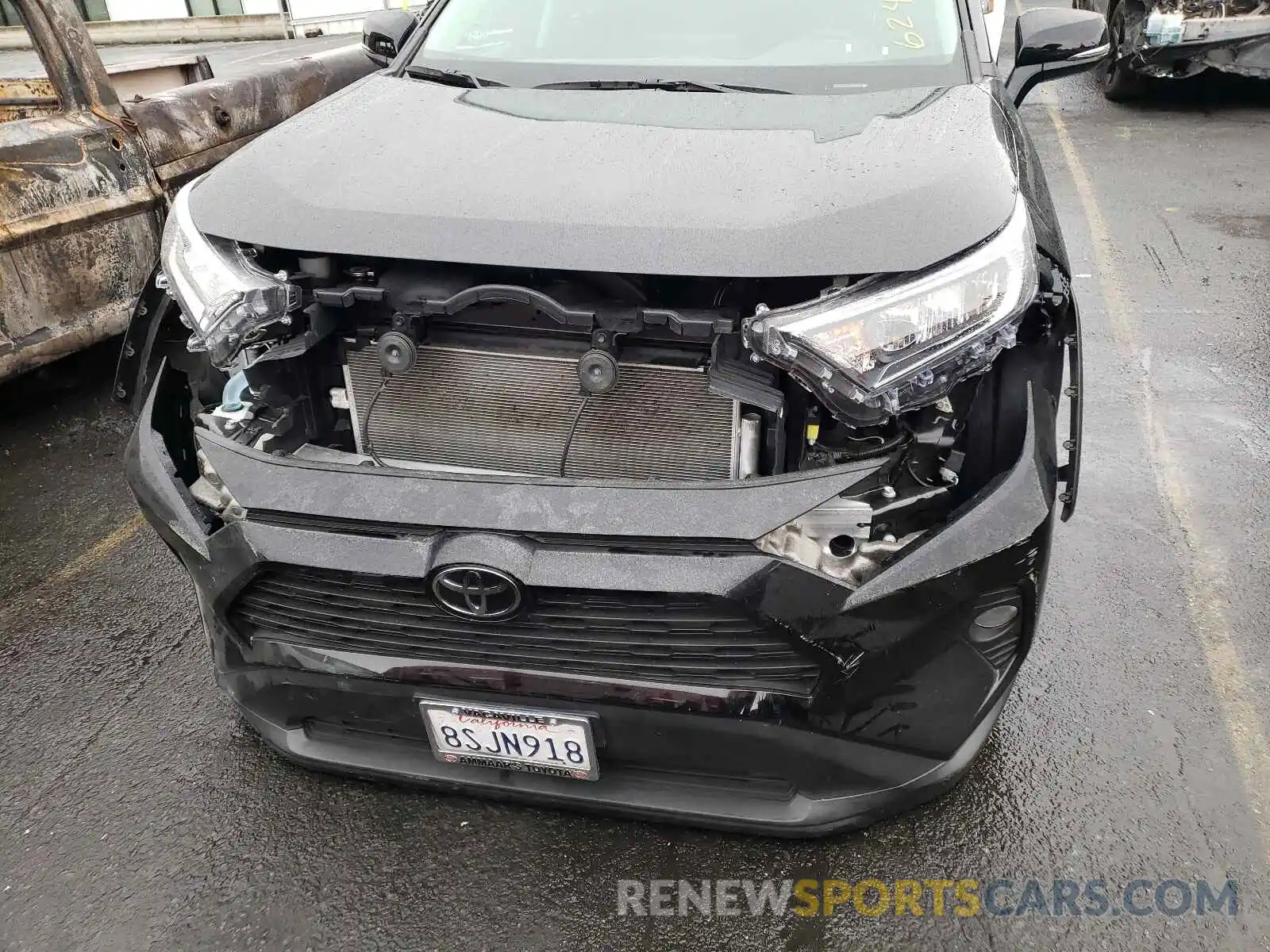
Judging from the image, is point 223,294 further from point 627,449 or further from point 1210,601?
point 1210,601

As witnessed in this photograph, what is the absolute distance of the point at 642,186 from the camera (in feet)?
6.10

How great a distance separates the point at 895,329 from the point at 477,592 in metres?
0.86

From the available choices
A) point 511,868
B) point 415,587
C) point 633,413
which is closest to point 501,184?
point 633,413

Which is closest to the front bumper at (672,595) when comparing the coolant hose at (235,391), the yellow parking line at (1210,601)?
the coolant hose at (235,391)

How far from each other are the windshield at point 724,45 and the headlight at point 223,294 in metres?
1.08

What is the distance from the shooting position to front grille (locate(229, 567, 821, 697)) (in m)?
1.70

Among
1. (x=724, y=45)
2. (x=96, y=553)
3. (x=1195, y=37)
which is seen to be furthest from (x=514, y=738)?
(x=1195, y=37)

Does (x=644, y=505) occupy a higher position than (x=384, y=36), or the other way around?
(x=384, y=36)

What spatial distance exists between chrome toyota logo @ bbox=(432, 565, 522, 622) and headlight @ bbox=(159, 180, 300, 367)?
2.16 ft

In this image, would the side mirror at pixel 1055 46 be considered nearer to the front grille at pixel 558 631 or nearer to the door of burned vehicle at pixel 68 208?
the front grille at pixel 558 631

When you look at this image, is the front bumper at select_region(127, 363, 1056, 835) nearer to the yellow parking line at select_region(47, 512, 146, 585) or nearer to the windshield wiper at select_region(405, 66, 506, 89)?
the windshield wiper at select_region(405, 66, 506, 89)

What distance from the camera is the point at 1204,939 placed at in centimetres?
194

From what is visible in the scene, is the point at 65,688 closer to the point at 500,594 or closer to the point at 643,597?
the point at 500,594

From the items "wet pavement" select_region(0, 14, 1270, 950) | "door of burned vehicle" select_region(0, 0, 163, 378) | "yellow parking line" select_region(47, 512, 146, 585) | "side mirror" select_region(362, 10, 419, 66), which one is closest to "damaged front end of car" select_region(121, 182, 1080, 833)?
"wet pavement" select_region(0, 14, 1270, 950)
